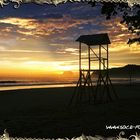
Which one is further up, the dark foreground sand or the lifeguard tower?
the lifeguard tower

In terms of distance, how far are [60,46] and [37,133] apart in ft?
1.65

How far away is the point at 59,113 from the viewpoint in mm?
2180

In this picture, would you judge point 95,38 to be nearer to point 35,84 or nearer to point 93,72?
point 93,72

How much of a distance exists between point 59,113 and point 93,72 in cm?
29

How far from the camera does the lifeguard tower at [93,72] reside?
7.16ft

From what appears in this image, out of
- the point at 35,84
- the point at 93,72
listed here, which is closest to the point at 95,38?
the point at 93,72

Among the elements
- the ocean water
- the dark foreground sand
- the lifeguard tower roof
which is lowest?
→ the dark foreground sand

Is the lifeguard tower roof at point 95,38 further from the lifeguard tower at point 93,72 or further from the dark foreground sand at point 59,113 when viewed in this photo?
the dark foreground sand at point 59,113

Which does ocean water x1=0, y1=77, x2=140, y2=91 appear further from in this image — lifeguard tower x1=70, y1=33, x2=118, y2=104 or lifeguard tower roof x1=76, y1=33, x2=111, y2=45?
lifeguard tower roof x1=76, y1=33, x2=111, y2=45

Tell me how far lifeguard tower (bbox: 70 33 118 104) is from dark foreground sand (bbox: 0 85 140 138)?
1.5 inches

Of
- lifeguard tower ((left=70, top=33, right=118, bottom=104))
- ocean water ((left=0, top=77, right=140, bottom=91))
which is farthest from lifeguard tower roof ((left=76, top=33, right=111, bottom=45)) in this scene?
ocean water ((left=0, top=77, right=140, bottom=91))

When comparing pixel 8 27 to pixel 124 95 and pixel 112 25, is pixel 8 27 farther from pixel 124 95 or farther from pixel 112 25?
pixel 124 95

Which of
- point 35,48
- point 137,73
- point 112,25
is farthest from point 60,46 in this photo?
point 137,73

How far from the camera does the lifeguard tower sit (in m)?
2.18
